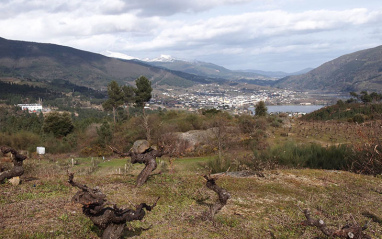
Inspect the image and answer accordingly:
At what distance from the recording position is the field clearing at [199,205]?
5582 millimetres

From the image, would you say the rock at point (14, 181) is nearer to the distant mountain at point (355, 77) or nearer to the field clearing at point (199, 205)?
the field clearing at point (199, 205)

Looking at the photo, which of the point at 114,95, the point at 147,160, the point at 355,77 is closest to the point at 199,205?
the point at 147,160

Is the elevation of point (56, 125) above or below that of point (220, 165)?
below

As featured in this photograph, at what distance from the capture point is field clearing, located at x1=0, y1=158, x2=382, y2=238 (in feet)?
18.3

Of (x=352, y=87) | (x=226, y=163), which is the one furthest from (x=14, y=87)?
(x=352, y=87)

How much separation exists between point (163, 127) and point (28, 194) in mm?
18118

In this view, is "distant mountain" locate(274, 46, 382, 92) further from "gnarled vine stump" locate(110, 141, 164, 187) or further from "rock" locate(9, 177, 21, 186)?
"rock" locate(9, 177, 21, 186)

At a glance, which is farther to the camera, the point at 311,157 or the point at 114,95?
the point at 114,95

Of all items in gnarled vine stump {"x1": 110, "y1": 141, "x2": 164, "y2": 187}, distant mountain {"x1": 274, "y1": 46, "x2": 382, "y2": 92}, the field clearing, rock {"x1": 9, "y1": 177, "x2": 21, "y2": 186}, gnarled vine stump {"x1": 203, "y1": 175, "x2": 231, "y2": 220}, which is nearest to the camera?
the field clearing

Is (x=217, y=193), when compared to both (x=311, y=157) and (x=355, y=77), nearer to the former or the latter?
(x=311, y=157)

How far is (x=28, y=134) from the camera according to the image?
2678 centimetres

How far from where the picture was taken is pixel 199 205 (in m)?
7.22

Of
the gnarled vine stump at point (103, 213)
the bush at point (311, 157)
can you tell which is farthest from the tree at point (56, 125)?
the gnarled vine stump at point (103, 213)

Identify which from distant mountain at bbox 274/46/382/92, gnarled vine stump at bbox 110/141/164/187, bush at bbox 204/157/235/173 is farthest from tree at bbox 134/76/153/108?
distant mountain at bbox 274/46/382/92
